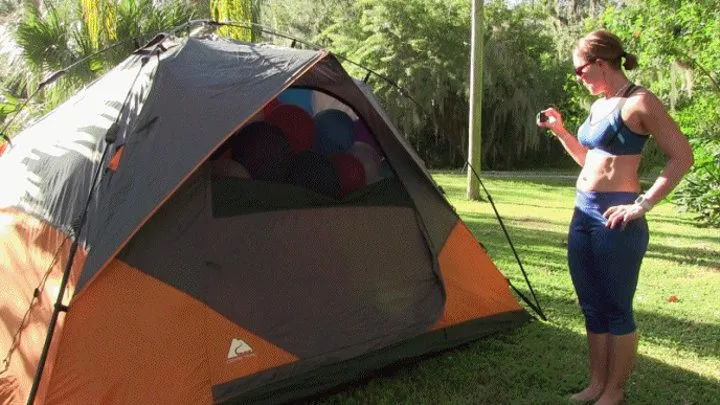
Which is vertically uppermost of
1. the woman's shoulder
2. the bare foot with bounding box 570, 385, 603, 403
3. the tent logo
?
the woman's shoulder

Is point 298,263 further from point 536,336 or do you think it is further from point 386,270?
point 536,336

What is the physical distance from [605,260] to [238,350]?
1608 millimetres

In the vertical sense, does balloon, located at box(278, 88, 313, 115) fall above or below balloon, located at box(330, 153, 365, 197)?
above

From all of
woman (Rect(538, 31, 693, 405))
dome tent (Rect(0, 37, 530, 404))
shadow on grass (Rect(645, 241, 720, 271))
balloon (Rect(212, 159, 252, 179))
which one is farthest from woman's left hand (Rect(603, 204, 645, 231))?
shadow on grass (Rect(645, 241, 720, 271))

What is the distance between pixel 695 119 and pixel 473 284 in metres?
5.89

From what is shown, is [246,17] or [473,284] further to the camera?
[246,17]

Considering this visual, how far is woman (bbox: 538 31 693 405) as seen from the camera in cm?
260

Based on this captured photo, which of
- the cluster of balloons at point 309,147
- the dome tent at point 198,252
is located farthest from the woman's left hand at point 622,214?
the cluster of balloons at point 309,147

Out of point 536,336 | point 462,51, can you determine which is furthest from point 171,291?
point 462,51

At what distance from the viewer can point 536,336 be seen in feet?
13.3

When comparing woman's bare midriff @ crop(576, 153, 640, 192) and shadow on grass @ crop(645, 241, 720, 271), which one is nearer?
woman's bare midriff @ crop(576, 153, 640, 192)

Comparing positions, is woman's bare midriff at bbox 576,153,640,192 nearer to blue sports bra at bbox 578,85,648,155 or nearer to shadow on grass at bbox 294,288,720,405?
blue sports bra at bbox 578,85,648,155

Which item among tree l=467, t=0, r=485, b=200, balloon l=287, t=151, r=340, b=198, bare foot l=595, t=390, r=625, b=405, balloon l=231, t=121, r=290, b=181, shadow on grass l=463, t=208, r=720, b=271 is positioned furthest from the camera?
tree l=467, t=0, r=485, b=200

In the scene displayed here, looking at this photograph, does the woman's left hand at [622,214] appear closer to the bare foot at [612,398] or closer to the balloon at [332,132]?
the bare foot at [612,398]
